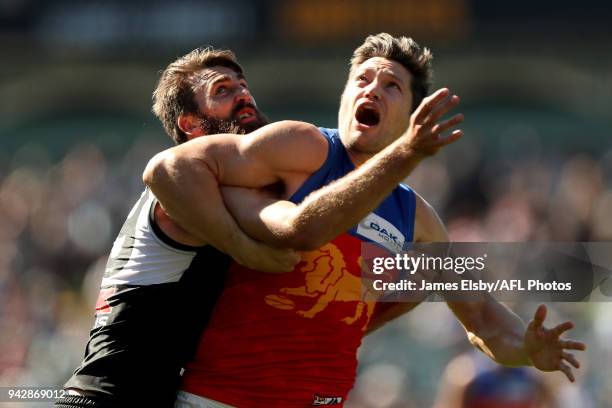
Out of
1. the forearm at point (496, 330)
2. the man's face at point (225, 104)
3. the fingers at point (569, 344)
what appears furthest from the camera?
the forearm at point (496, 330)

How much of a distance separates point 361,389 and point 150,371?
224 inches

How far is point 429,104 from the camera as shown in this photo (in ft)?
14.5

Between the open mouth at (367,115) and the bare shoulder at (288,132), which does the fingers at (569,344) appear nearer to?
the open mouth at (367,115)

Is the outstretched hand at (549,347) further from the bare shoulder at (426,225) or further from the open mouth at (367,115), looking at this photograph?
the open mouth at (367,115)

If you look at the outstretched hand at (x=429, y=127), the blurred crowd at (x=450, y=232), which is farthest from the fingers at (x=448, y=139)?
the blurred crowd at (x=450, y=232)

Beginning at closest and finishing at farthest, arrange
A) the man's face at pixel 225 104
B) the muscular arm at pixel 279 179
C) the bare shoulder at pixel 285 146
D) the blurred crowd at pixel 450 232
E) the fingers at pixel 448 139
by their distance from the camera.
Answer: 1. the fingers at pixel 448 139
2. the muscular arm at pixel 279 179
3. the bare shoulder at pixel 285 146
4. the man's face at pixel 225 104
5. the blurred crowd at pixel 450 232

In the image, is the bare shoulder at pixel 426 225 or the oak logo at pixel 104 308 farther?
the bare shoulder at pixel 426 225

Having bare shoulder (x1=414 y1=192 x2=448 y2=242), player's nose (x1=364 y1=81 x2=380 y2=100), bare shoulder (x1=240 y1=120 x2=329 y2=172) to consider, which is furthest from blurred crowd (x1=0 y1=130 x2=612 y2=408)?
bare shoulder (x1=240 y1=120 x2=329 y2=172)

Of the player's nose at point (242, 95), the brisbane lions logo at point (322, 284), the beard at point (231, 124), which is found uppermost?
the player's nose at point (242, 95)

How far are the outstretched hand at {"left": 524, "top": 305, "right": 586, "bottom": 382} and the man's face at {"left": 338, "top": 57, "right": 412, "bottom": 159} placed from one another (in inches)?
41.6

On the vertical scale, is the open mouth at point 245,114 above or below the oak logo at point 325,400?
above

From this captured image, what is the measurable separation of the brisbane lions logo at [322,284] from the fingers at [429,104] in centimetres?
87

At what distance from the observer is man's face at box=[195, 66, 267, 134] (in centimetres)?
563

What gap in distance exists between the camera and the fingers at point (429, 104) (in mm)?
4387
